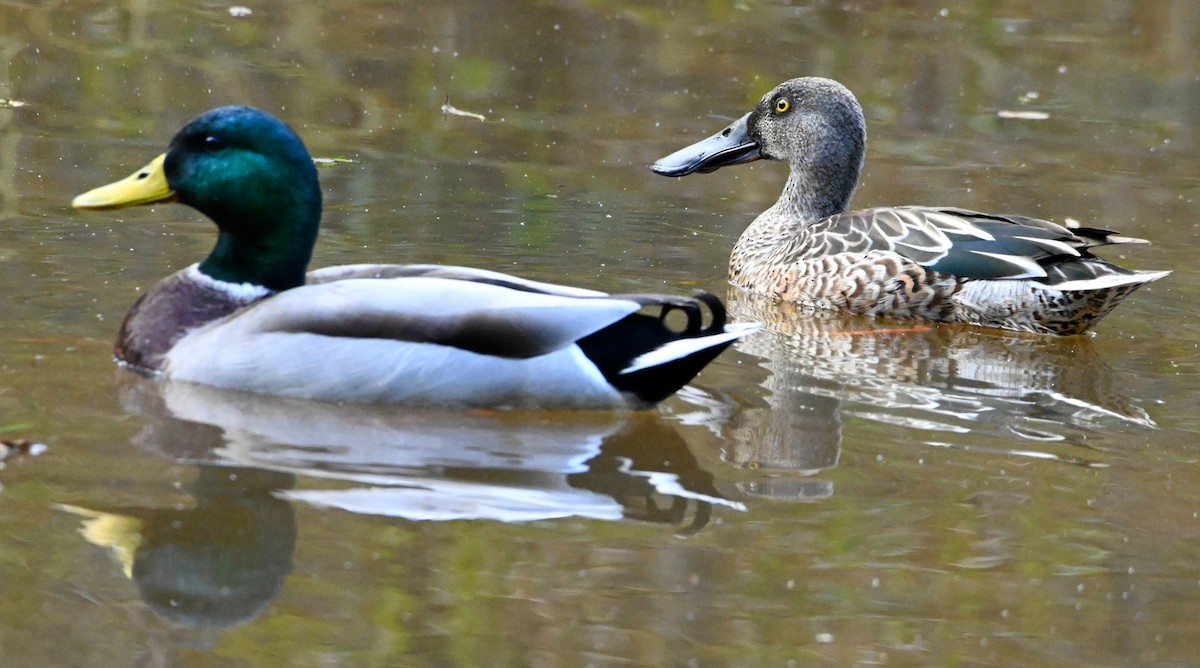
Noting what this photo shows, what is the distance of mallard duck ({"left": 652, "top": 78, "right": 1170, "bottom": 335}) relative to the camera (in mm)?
8523

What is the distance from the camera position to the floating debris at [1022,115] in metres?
13.5

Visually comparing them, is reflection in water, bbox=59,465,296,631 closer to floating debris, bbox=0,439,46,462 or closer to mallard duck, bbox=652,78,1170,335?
floating debris, bbox=0,439,46,462

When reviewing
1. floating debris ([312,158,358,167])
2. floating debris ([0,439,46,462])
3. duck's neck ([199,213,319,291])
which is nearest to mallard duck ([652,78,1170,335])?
floating debris ([312,158,358,167])

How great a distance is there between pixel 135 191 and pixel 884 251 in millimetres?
4014

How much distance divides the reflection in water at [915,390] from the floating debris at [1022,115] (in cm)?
509

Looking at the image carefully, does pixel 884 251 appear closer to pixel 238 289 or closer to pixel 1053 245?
pixel 1053 245

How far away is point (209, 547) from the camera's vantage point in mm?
5199

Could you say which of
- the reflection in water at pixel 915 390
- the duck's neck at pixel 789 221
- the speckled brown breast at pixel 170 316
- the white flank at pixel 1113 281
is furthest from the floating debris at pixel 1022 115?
the speckled brown breast at pixel 170 316

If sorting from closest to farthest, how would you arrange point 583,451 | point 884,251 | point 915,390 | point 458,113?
point 583,451 → point 915,390 → point 884,251 → point 458,113

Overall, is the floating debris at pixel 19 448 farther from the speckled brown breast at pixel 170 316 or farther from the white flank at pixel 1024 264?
the white flank at pixel 1024 264

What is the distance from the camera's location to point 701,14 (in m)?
15.8

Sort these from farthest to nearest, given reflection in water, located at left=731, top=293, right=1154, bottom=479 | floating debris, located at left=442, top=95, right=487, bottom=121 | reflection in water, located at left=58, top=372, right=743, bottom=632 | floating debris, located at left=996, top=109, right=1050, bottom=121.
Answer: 1. floating debris, located at left=996, top=109, right=1050, bottom=121
2. floating debris, located at left=442, top=95, right=487, bottom=121
3. reflection in water, located at left=731, top=293, right=1154, bottom=479
4. reflection in water, located at left=58, top=372, right=743, bottom=632

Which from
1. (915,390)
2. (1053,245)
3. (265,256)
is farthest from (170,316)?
(1053,245)

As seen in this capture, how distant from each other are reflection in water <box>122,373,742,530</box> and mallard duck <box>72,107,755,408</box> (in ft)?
0.30
